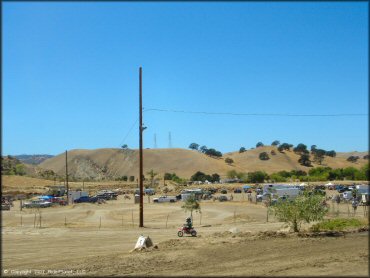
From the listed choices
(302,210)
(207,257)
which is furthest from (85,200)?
(207,257)

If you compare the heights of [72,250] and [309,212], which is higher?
[309,212]

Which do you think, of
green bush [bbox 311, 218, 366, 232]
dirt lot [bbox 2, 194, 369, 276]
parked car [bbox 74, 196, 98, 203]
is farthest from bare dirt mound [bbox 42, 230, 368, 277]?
parked car [bbox 74, 196, 98, 203]

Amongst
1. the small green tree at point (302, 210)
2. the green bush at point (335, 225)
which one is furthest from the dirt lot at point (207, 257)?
the green bush at point (335, 225)

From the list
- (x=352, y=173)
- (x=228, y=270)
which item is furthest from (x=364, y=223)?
(x=352, y=173)

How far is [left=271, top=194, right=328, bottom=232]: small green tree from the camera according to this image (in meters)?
27.9

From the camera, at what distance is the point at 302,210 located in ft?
91.5

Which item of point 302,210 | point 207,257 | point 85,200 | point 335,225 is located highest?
point 302,210

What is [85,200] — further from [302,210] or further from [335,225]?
[302,210]

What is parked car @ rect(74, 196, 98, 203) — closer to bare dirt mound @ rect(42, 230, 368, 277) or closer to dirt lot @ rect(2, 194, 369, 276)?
dirt lot @ rect(2, 194, 369, 276)

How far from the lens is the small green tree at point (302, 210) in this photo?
27.9m

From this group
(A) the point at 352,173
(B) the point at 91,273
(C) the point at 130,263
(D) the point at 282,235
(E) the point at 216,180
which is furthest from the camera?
(E) the point at 216,180

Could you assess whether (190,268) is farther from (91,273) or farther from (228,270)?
(91,273)

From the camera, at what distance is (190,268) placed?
59.1 ft

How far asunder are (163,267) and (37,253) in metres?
11.7
